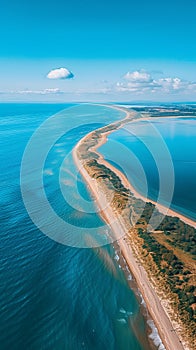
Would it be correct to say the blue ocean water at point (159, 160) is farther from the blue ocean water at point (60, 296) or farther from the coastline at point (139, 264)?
the blue ocean water at point (60, 296)

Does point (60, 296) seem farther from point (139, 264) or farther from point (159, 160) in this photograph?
point (159, 160)

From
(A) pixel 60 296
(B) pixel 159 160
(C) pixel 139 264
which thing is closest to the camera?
(A) pixel 60 296

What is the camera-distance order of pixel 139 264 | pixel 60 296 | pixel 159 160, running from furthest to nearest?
pixel 159 160 < pixel 139 264 < pixel 60 296

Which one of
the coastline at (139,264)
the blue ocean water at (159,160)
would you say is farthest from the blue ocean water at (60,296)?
the blue ocean water at (159,160)

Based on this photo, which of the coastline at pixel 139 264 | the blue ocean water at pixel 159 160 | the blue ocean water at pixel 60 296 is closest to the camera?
the blue ocean water at pixel 60 296

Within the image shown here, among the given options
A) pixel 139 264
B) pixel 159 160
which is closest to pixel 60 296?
pixel 139 264

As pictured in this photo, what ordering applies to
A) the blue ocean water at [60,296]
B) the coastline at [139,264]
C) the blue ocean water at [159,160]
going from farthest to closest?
the blue ocean water at [159,160] → the coastline at [139,264] → the blue ocean water at [60,296]

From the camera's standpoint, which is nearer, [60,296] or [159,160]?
[60,296]

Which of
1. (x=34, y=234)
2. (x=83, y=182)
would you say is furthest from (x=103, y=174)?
(x=34, y=234)
